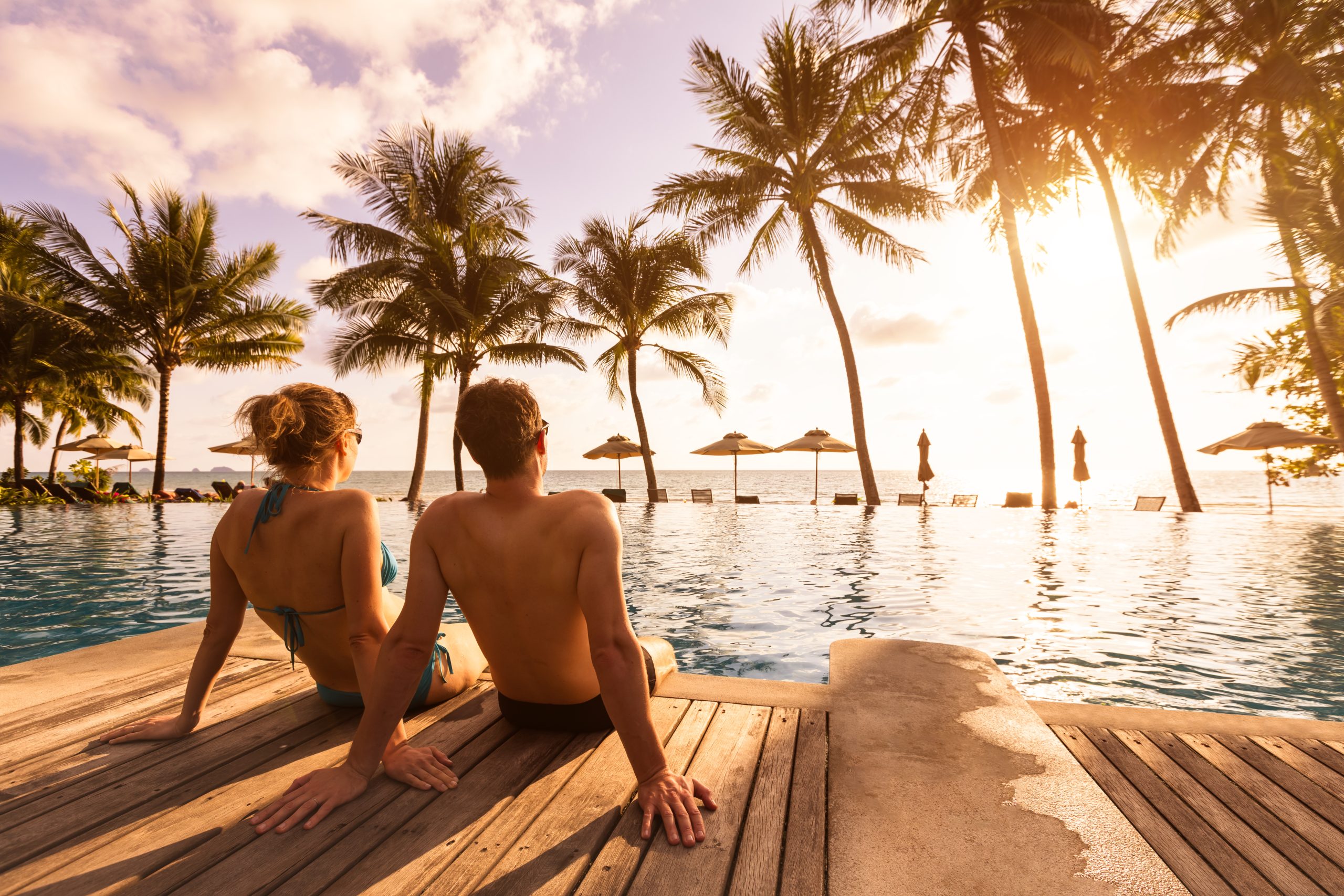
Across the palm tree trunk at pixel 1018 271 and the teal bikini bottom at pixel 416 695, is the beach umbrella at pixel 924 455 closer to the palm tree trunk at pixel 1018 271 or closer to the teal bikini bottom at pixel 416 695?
the palm tree trunk at pixel 1018 271

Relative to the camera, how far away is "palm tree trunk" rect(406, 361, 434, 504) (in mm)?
19906

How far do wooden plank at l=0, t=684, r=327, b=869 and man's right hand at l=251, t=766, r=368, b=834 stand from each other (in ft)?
1.21

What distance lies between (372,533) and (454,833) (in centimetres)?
95

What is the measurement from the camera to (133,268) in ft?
64.4

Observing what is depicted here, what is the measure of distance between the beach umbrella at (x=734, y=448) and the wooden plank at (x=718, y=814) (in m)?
19.3

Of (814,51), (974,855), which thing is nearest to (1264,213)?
(814,51)

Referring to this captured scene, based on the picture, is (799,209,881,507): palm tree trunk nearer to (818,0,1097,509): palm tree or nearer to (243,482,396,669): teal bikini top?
(818,0,1097,509): palm tree

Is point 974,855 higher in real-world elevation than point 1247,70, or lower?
lower

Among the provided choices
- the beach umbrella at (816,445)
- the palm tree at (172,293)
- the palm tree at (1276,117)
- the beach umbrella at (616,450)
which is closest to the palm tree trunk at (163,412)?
the palm tree at (172,293)

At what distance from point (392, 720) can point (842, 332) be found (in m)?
17.4

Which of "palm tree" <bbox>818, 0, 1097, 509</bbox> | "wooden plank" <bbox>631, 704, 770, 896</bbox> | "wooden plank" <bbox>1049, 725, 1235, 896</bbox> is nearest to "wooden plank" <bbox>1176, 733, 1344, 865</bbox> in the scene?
"wooden plank" <bbox>1049, 725, 1235, 896</bbox>

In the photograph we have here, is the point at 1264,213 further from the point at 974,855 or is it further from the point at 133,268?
the point at 133,268

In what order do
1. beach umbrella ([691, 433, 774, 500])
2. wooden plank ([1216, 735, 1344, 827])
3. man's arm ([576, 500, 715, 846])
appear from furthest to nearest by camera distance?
beach umbrella ([691, 433, 774, 500])
wooden plank ([1216, 735, 1344, 827])
man's arm ([576, 500, 715, 846])

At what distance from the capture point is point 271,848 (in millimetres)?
1614
